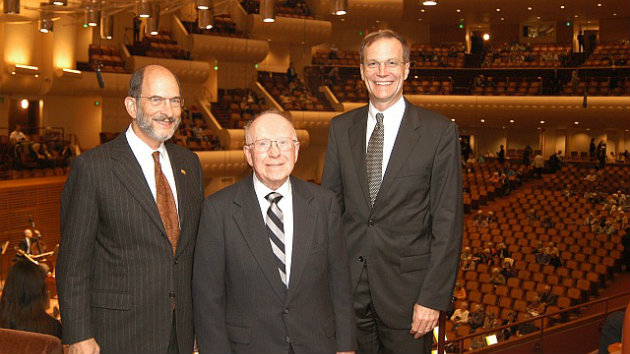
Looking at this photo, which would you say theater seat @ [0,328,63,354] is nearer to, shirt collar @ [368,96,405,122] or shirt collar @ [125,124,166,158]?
shirt collar @ [125,124,166,158]

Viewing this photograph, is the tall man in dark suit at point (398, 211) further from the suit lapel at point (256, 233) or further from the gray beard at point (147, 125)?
the gray beard at point (147, 125)

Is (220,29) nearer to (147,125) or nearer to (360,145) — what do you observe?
(360,145)

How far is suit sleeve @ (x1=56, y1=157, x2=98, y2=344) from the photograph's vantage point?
2395 mm

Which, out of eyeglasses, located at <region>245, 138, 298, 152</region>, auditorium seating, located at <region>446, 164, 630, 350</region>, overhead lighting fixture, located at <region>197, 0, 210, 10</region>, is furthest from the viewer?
auditorium seating, located at <region>446, 164, 630, 350</region>

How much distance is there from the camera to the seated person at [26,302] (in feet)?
11.8

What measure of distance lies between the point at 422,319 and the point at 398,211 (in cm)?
43

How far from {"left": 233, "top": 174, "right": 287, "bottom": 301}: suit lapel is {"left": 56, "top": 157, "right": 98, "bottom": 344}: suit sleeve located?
1.69 feet

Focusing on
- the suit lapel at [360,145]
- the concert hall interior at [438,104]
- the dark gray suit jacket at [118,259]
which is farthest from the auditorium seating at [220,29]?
the dark gray suit jacket at [118,259]

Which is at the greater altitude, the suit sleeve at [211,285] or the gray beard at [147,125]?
the gray beard at [147,125]

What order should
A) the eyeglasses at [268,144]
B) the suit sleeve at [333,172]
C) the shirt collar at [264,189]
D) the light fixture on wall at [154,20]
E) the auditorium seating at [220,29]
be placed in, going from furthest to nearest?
1. the auditorium seating at [220,29]
2. the light fixture on wall at [154,20]
3. the suit sleeve at [333,172]
4. the shirt collar at [264,189]
5. the eyeglasses at [268,144]

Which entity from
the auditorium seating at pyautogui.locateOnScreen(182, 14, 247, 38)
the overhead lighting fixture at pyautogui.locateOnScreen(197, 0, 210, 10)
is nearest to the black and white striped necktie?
the overhead lighting fixture at pyautogui.locateOnScreen(197, 0, 210, 10)

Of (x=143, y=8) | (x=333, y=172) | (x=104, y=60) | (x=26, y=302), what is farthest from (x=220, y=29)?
(x=333, y=172)

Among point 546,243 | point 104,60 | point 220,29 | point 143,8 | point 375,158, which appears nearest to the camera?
point 375,158

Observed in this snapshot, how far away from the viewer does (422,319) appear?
264cm
